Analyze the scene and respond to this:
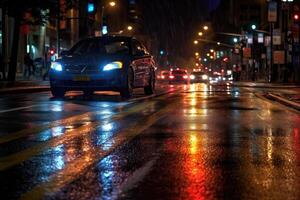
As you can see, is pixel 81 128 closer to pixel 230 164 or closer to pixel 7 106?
pixel 230 164

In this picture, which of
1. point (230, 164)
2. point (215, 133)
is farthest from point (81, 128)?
point (230, 164)

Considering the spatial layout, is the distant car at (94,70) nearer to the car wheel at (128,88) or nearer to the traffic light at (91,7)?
the car wheel at (128,88)

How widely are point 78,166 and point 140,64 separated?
1261cm

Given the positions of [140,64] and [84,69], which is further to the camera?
[140,64]

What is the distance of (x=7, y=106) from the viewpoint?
15.2 m

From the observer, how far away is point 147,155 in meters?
7.89

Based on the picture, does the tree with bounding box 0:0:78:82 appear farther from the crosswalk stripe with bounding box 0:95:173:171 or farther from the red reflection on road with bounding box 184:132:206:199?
the red reflection on road with bounding box 184:132:206:199

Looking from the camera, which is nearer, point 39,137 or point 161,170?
point 161,170

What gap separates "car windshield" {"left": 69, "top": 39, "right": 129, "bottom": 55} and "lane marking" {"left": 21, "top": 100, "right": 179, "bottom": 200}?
7.90m

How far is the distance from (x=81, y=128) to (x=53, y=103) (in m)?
5.80

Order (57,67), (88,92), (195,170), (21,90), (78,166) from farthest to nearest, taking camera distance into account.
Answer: (21,90), (88,92), (57,67), (78,166), (195,170)

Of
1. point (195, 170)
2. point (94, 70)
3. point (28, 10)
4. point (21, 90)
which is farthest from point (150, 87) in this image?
point (195, 170)

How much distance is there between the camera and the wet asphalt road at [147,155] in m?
5.93

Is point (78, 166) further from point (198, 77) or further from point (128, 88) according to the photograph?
point (198, 77)
